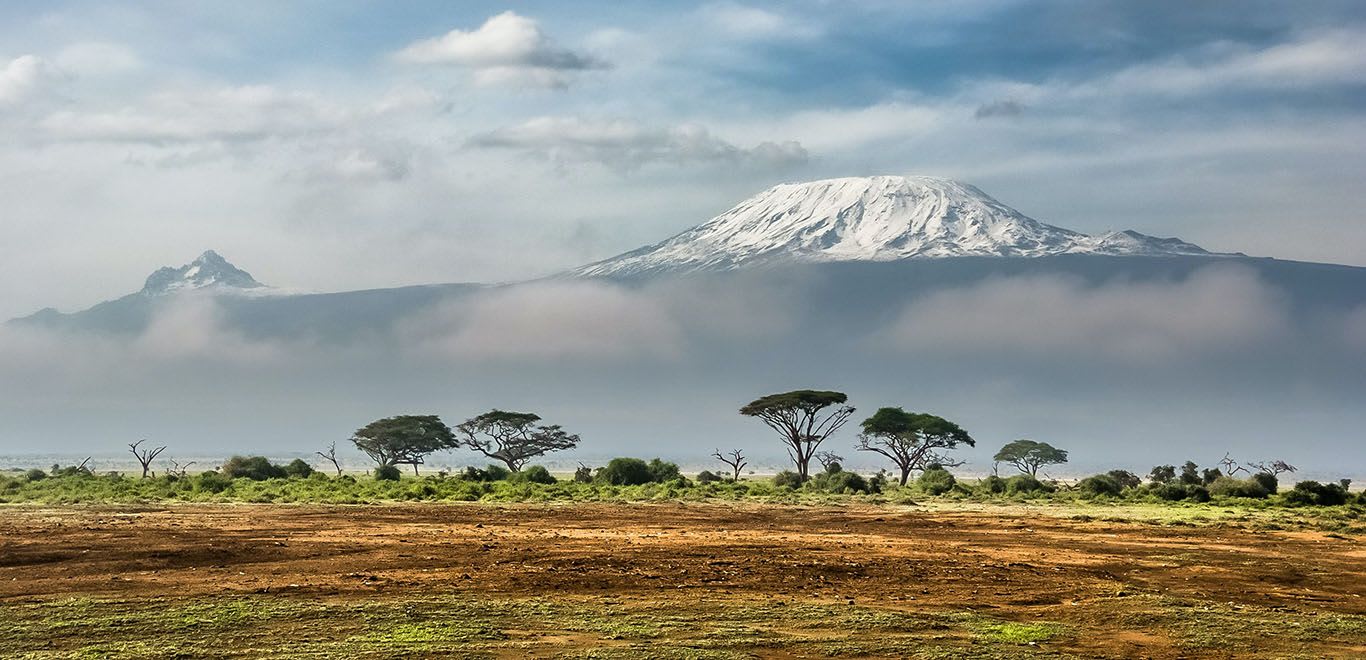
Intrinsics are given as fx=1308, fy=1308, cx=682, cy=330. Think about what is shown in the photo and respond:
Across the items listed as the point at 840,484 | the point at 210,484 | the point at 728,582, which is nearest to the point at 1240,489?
the point at 840,484

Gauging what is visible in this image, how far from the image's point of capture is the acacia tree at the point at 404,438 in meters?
110

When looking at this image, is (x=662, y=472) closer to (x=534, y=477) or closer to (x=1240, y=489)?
(x=534, y=477)

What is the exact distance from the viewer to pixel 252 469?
7700 centimetres

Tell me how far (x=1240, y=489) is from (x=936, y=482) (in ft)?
58.4

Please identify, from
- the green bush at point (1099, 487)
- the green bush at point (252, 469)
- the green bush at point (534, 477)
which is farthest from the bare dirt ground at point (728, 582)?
the green bush at point (252, 469)

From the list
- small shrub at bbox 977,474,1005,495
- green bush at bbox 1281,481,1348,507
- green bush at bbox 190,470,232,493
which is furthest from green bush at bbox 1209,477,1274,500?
green bush at bbox 190,470,232,493

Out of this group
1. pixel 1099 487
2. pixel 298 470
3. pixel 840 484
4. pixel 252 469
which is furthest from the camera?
pixel 298 470

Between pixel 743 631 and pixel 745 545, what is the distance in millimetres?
12142

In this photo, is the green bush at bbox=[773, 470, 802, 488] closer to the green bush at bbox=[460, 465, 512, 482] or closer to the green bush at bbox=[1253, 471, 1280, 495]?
the green bush at bbox=[460, 465, 512, 482]

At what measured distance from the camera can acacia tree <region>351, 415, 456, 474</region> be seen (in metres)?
110

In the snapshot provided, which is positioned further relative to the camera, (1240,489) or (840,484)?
(840,484)

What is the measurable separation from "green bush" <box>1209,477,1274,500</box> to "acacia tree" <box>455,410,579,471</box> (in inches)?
2254

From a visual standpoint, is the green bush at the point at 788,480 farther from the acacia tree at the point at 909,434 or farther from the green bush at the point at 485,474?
the acacia tree at the point at 909,434

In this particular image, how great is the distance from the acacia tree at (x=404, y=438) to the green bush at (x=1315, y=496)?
2791 inches
